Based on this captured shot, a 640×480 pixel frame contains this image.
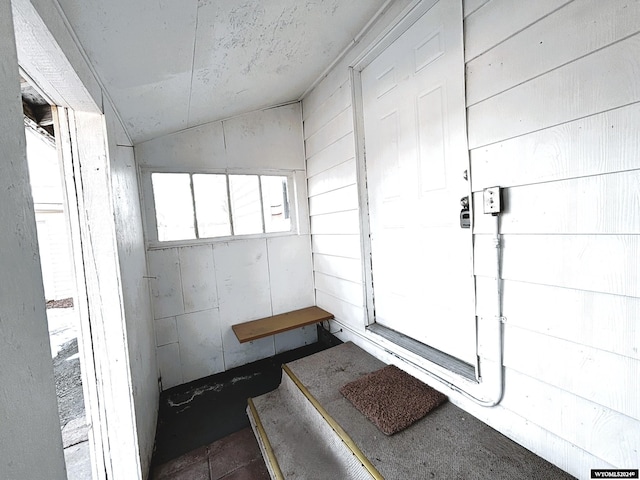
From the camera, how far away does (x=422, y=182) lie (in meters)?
1.60

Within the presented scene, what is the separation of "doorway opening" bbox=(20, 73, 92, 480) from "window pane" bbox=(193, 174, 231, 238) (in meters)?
0.89

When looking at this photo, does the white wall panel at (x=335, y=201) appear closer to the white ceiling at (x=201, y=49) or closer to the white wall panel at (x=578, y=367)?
the white ceiling at (x=201, y=49)

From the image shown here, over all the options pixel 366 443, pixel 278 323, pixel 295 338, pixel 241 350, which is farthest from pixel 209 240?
pixel 366 443

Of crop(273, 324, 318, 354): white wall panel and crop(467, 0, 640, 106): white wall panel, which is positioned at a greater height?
crop(467, 0, 640, 106): white wall panel

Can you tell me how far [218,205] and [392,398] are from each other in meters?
2.03

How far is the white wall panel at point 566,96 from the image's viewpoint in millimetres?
834

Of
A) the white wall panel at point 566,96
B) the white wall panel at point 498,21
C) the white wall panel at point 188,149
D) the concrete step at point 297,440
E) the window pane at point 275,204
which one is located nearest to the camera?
the white wall panel at point 566,96

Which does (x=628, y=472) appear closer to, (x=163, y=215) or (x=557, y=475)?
(x=557, y=475)

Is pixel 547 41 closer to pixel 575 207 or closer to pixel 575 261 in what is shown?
pixel 575 207

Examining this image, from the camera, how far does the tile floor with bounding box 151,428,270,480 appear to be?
5.17 feet

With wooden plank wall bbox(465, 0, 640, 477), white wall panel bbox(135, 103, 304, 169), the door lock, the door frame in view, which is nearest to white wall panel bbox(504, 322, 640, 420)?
wooden plank wall bbox(465, 0, 640, 477)

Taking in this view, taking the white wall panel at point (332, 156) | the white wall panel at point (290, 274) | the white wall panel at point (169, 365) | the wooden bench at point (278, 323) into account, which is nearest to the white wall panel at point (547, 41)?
the white wall panel at point (332, 156)

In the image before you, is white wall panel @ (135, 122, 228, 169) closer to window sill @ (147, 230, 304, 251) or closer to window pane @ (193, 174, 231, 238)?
window pane @ (193, 174, 231, 238)

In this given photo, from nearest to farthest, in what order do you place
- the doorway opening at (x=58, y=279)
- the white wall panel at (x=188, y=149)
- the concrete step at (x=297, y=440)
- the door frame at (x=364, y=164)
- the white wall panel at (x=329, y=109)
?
the doorway opening at (x=58, y=279), the concrete step at (x=297, y=440), the door frame at (x=364, y=164), the white wall panel at (x=329, y=109), the white wall panel at (x=188, y=149)
